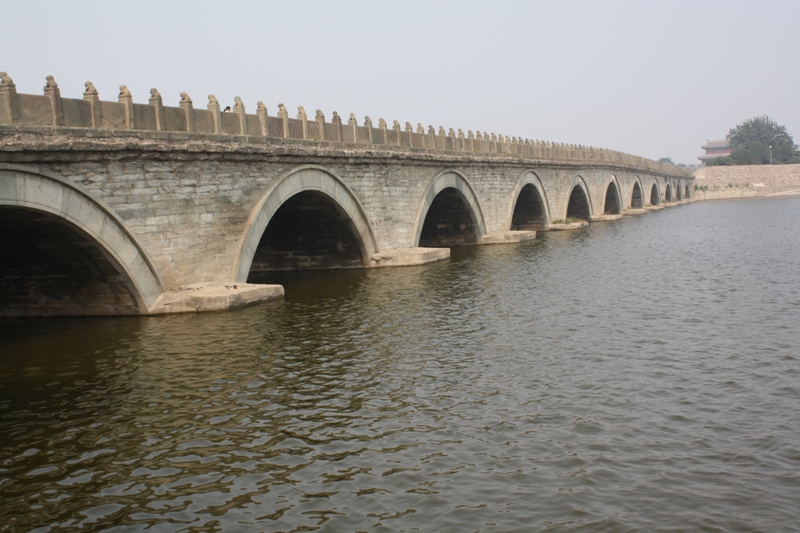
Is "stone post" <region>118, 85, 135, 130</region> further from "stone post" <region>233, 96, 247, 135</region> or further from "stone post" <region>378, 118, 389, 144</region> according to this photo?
"stone post" <region>378, 118, 389, 144</region>

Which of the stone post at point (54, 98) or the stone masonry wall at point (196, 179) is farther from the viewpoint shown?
the stone masonry wall at point (196, 179)

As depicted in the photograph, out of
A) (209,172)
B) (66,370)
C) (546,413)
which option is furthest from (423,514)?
(209,172)

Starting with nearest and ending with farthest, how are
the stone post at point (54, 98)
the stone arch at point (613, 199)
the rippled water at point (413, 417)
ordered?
the rippled water at point (413, 417) → the stone post at point (54, 98) → the stone arch at point (613, 199)

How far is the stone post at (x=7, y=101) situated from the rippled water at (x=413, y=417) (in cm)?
381

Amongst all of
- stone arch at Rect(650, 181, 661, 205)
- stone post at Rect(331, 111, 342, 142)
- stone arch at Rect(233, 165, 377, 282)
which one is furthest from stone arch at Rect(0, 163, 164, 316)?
stone arch at Rect(650, 181, 661, 205)

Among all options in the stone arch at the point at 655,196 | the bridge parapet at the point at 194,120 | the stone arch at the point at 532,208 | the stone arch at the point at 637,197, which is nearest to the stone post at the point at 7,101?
the bridge parapet at the point at 194,120

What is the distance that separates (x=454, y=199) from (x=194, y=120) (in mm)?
15974

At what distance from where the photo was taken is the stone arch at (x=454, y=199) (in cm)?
2620

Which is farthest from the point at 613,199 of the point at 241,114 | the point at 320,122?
the point at 241,114

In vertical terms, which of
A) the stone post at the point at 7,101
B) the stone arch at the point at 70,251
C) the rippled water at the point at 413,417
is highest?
the stone post at the point at 7,101

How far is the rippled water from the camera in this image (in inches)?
257

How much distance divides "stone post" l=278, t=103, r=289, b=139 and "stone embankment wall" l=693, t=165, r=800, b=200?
86.7 meters

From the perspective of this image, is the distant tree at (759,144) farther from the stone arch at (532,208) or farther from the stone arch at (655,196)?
the stone arch at (532,208)

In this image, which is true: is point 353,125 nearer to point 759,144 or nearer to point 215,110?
point 215,110
